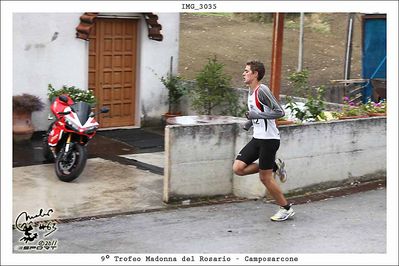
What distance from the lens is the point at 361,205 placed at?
7.88m

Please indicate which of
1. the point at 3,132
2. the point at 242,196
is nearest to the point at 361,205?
the point at 242,196

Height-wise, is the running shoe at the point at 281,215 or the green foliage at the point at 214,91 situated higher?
Result: the green foliage at the point at 214,91

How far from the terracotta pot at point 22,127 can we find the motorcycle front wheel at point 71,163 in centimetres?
159

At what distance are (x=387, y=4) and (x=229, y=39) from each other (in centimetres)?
1074

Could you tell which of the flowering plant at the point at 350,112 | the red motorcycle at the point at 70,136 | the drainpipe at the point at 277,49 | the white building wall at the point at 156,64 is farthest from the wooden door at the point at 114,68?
the drainpipe at the point at 277,49

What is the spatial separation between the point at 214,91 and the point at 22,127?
3115 mm

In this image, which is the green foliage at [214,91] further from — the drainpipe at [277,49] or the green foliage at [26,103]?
the drainpipe at [277,49]

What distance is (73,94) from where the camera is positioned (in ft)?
33.9

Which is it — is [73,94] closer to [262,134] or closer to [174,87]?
[174,87]

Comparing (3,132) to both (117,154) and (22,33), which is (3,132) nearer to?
(117,154)

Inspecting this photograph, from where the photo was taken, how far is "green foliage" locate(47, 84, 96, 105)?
33.6 ft

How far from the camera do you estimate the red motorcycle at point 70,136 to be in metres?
8.24

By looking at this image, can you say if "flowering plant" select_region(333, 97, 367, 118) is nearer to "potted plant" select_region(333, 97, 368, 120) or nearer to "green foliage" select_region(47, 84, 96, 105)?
"potted plant" select_region(333, 97, 368, 120)

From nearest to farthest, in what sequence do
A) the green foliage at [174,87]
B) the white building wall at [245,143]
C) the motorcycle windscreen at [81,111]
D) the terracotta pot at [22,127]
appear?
the white building wall at [245,143], the motorcycle windscreen at [81,111], the terracotta pot at [22,127], the green foliage at [174,87]
